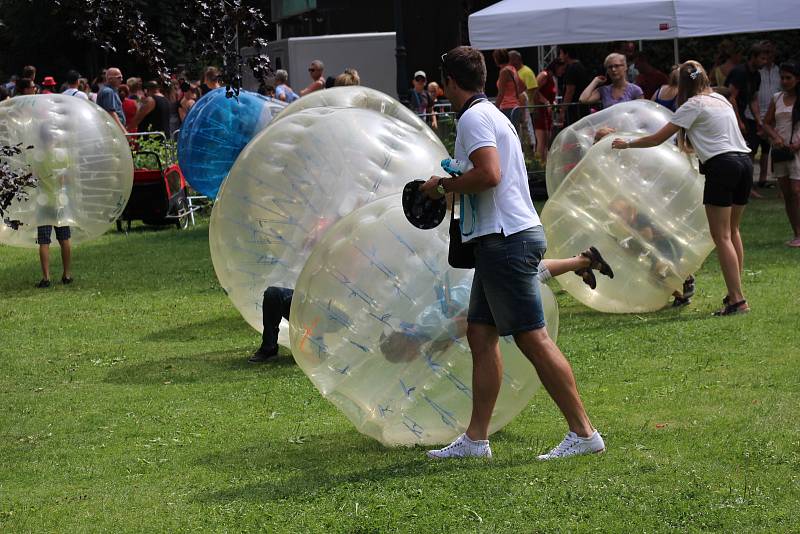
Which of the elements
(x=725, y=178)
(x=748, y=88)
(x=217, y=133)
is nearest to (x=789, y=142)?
(x=748, y=88)

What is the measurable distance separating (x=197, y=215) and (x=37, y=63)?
2830 cm

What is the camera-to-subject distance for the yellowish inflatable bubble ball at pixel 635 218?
378 inches

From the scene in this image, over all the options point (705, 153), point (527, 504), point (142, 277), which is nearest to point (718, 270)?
point (705, 153)

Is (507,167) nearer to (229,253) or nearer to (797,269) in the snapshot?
(229,253)

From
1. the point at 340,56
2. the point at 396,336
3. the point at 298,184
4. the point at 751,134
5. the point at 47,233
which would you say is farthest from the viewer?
the point at 340,56

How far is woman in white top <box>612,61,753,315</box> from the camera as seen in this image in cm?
937

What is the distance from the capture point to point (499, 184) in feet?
19.1

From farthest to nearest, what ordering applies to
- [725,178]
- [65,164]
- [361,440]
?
[65,164] → [725,178] → [361,440]

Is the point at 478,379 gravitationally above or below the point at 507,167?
below

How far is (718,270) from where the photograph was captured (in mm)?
12141

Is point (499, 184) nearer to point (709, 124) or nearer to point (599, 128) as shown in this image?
point (709, 124)

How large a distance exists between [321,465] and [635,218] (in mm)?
4238

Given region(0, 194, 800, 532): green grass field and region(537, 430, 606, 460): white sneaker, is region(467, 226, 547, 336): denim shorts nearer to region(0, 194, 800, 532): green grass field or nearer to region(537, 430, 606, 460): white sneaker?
region(537, 430, 606, 460): white sneaker

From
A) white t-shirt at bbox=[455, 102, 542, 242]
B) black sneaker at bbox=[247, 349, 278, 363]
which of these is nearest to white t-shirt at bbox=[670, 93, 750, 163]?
black sneaker at bbox=[247, 349, 278, 363]
